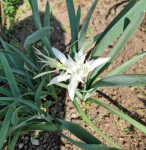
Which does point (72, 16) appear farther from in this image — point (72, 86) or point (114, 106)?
point (114, 106)

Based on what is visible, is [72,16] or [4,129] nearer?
[4,129]

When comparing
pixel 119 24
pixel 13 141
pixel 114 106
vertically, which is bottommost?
pixel 13 141

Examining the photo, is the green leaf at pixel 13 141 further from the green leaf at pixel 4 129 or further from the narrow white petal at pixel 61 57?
the narrow white petal at pixel 61 57

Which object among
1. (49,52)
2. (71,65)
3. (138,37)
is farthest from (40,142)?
(138,37)

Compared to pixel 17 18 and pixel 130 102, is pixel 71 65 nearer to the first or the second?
pixel 130 102

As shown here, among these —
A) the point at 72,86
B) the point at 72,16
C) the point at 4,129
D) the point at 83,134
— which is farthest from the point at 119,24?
the point at 4,129

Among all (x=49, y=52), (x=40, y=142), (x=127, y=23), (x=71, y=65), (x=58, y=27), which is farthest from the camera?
(x=58, y=27)

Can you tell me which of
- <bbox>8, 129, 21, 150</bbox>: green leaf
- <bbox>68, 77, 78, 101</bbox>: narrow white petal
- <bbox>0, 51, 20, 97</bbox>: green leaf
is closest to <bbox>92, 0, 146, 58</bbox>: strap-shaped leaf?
<bbox>68, 77, 78, 101</bbox>: narrow white petal

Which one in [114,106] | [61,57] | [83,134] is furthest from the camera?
[114,106]

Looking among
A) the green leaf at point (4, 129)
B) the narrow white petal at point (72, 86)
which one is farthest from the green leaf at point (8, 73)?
the narrow white petal at point (72, 86)
